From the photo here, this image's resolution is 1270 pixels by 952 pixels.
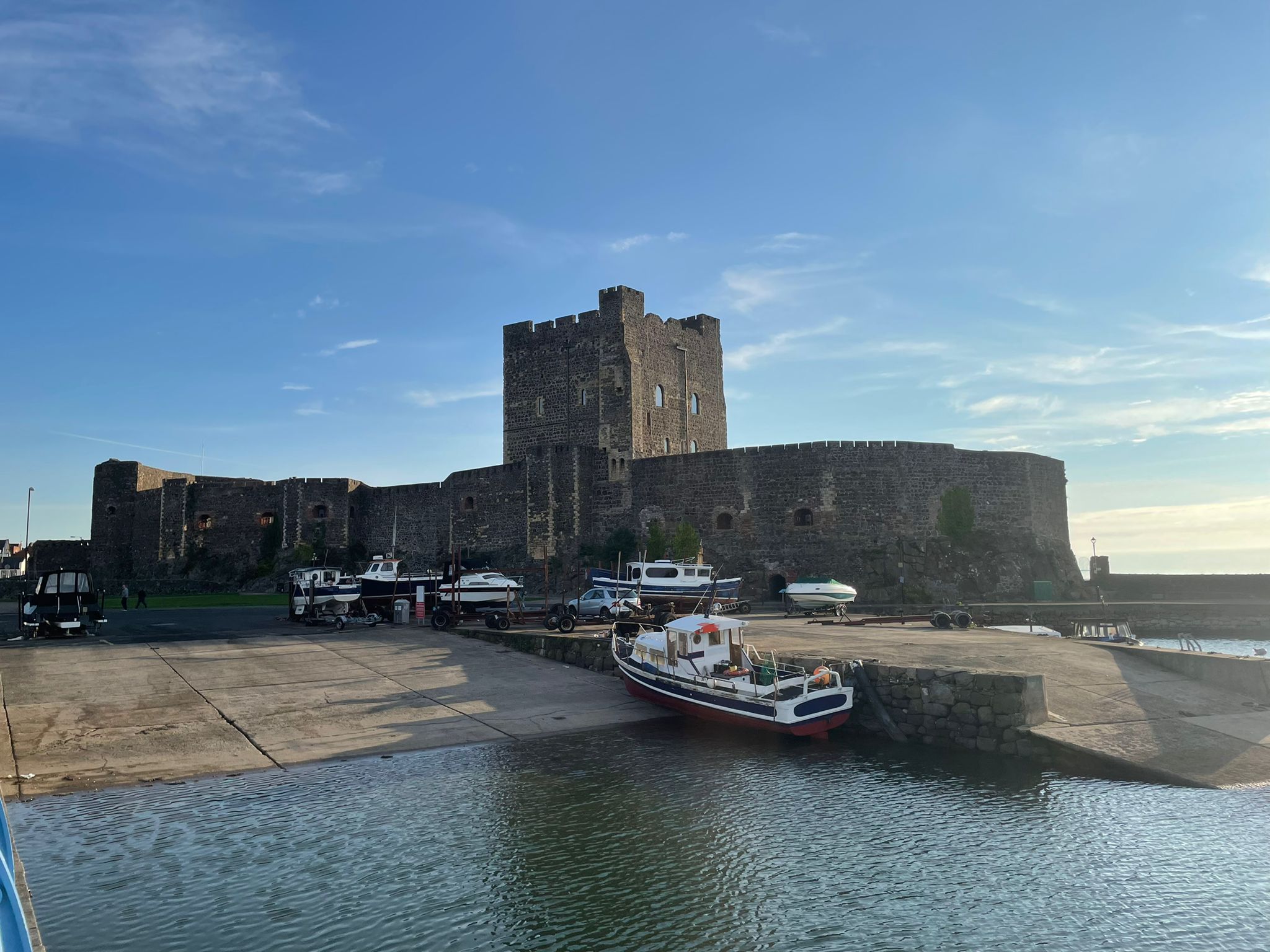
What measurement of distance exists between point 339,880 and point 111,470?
50.8 metres

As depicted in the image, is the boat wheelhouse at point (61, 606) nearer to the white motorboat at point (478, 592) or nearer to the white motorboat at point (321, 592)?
the white motorboat at point (321, 592)

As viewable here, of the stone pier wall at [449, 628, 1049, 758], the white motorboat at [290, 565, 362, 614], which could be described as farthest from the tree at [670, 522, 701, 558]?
the stone pier wall at [449, 628, 1049, 758]

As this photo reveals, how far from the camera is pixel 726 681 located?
16094 millimetres

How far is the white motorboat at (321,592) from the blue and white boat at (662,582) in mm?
8363

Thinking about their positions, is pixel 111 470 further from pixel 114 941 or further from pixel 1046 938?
pixel 1046 938

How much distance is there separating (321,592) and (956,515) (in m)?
25.1

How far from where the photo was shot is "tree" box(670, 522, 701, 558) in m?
35.8

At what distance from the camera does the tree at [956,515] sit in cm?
3491

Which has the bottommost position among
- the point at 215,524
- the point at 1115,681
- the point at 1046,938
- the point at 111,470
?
the point at 1046,938

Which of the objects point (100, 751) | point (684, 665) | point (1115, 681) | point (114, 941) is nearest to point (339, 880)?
point (114, 941)

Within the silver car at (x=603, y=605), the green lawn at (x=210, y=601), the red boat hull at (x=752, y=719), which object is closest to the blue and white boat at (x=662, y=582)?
the silver car at (x=603, y=605)

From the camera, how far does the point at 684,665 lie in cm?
1725

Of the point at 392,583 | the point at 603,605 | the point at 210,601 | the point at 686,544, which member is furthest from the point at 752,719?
the point at 210,601

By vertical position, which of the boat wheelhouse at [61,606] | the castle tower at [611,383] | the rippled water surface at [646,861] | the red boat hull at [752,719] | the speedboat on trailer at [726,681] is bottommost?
the rippled water surface at [646,861]
